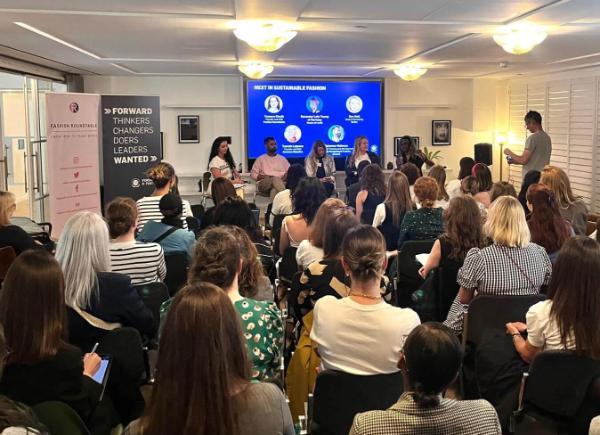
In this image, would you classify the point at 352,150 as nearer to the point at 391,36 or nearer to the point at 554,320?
the point at 391,36

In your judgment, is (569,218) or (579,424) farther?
(569,218)

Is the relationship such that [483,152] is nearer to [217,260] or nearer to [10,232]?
[10,232]

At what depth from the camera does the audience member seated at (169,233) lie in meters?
4.46

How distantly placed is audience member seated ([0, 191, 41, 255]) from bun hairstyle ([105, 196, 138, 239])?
123 cm

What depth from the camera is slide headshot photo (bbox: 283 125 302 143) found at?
39.1 feet

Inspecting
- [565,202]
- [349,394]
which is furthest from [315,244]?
[565,202]

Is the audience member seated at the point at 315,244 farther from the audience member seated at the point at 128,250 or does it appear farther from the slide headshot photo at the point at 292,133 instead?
the slide headshot photo at the point at 292,133

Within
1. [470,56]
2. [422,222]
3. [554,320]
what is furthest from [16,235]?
[470,56]

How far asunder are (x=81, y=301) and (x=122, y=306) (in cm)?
19

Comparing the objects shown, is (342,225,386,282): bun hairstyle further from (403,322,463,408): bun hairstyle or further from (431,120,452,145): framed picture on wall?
(431,120,452,145): framed picture on wall

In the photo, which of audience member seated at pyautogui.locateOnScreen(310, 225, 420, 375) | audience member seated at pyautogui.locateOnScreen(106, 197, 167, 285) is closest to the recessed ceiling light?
audience member seated at pyautogui.locateOnScreen(106, 197, 167, 285)

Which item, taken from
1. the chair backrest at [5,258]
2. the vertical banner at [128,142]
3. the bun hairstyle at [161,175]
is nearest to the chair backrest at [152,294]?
the chair backrest at [5,258]

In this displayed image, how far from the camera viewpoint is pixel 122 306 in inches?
118

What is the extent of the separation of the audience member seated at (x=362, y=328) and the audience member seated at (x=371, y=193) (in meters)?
3.63
